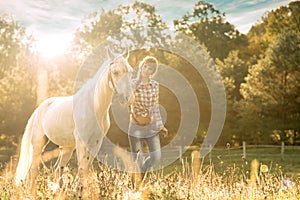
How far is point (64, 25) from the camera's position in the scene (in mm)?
19781

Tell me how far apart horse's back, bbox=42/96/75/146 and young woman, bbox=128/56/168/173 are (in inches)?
32.3

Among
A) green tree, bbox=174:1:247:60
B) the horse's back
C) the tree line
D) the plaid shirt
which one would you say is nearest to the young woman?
the plaid shirt

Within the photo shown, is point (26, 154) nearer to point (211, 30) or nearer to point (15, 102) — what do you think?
point (15, 102)

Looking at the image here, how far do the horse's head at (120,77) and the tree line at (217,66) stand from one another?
67.9 ft

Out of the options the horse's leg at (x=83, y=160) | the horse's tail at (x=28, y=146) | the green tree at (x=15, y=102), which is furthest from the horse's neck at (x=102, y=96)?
the green tree at (x=15, y=102)

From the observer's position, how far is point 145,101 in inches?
228

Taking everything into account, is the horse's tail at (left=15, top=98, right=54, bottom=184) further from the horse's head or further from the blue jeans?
the horse's head

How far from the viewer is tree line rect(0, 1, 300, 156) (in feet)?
85.8

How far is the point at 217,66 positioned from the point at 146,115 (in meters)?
24.3

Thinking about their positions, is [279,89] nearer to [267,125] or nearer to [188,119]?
[267,125]

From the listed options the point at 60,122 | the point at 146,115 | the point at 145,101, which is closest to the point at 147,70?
the point at 145,101

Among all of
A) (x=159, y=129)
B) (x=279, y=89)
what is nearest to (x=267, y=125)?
(x=279, y=89)

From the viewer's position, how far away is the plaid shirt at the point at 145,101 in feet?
19.0

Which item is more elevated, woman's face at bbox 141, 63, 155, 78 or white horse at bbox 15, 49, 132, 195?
woman's face at bbox 141, 63, 155, 78
